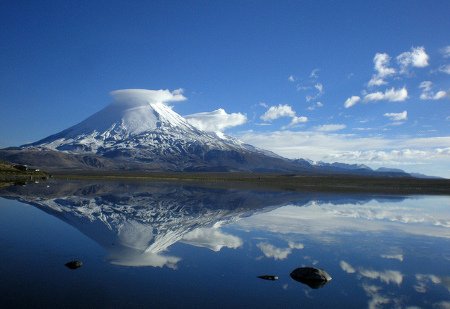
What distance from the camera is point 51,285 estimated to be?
46.6ft

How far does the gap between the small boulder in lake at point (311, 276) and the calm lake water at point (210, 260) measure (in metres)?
0.35

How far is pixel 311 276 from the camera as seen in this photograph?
1645cm

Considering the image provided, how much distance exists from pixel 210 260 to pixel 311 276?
4.88 m

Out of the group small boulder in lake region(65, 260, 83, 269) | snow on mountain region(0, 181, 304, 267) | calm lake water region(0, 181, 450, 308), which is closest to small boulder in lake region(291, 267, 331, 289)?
calm lake water region(0, 181, 450, 308)

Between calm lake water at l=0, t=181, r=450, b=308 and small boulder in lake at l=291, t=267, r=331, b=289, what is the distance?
1.14 ft

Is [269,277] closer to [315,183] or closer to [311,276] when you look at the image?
[311,276]

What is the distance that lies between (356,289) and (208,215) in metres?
21.0

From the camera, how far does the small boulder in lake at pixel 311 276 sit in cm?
1620

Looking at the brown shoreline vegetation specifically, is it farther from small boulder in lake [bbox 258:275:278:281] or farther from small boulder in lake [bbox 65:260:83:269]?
small boulder in lake [bbox 65:260:83:269]

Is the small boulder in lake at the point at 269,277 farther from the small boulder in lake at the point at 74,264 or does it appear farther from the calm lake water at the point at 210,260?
the small boulder in lake at the point at 74,264

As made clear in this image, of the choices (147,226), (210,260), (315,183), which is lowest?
(210,260)

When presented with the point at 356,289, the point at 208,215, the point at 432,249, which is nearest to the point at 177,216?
the point at 208,215

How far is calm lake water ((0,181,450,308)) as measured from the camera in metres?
13.9

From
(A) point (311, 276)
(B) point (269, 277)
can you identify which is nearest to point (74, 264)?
(B) point (269, 277)
